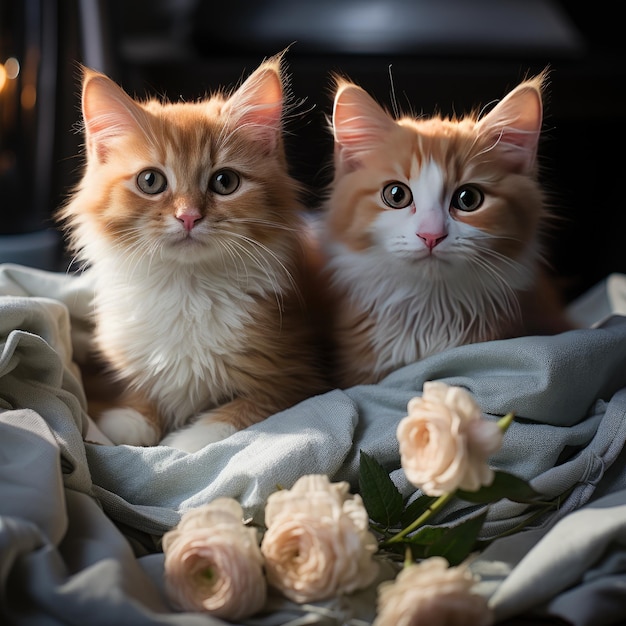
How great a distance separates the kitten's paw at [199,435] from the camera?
112cm

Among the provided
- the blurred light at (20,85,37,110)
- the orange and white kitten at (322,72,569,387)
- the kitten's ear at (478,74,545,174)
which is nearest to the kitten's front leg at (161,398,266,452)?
the orange and white kitten at (322,72,569,387)

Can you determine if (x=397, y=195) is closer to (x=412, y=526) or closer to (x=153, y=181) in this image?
(x=153, y=181)

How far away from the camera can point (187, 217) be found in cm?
108

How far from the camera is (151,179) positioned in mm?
1145

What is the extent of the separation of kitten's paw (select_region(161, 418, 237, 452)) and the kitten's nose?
0.29 metres

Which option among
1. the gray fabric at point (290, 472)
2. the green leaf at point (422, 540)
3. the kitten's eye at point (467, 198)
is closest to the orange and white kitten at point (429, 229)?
the kitten's eye at point (467, 198)

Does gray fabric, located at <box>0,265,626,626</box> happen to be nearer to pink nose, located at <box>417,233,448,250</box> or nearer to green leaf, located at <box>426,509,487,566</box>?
green leaf, located at <box>426,509,487,566</box>

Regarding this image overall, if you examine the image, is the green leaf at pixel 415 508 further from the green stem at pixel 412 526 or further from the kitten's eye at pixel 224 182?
the kitten's eye at pixel 224 182

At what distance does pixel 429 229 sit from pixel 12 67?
56.5 inches

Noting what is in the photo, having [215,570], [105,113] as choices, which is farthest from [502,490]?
[105,113]

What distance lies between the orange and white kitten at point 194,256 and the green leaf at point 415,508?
32 cm

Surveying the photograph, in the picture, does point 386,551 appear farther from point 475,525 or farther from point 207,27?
point 207,27

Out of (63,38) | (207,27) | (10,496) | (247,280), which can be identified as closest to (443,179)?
(247,280)

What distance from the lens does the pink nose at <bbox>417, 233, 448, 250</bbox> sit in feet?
3.59
